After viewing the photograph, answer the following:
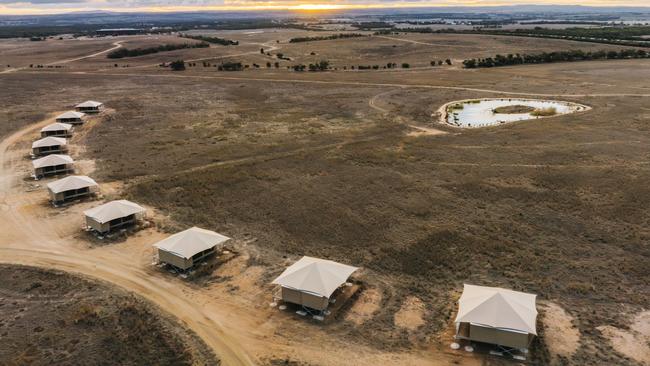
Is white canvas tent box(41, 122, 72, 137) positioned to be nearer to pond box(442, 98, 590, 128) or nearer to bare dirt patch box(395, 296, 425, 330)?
pond box(442, 98, 590, 128)

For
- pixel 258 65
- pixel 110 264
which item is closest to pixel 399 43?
pixel 258 65

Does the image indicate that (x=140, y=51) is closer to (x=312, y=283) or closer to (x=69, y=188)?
(x=69, y=188)

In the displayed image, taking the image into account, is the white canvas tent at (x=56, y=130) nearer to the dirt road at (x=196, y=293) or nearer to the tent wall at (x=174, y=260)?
the dirt road at (x=196, y=293)

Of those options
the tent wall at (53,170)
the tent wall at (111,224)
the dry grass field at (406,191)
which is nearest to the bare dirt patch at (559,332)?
the dry grass field at (406,191)

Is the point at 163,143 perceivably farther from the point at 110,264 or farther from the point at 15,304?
the point at 15,304

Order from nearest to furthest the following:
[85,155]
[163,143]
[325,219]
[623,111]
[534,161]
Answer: [325,219], [534,161], [85,155], [163,143], [623,111]

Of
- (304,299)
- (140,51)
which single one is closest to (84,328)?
(304,299)

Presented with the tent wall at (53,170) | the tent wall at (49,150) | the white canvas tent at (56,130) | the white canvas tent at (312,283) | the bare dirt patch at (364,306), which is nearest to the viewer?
the bare dirt patch at (364,306)
